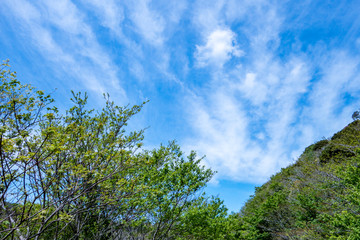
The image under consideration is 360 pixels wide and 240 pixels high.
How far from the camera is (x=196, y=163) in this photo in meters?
9.58

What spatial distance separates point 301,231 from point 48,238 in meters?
18.5

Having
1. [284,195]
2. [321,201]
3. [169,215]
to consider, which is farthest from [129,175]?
[284,195]

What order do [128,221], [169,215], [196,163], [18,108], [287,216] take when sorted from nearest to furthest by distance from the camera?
[18,108] → [128,221] → [169,215] → [196,163] → [287,216]

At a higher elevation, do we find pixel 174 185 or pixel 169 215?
pixel 174 185

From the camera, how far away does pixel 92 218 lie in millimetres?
8539

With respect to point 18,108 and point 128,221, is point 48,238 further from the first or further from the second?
point 18,108

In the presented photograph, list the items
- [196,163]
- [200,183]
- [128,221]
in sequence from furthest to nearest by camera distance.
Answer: [196,163]
[200,183]
[128,221]

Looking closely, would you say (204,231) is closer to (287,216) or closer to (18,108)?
(18,108)

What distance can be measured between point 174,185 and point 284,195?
1742cm

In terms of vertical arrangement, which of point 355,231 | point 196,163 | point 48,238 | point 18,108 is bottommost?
point 48,238

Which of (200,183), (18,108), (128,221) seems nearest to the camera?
(18,108)

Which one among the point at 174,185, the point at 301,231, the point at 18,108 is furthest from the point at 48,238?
the point at 301,231

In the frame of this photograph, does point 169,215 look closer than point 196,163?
Yes

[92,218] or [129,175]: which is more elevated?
[129,175]
